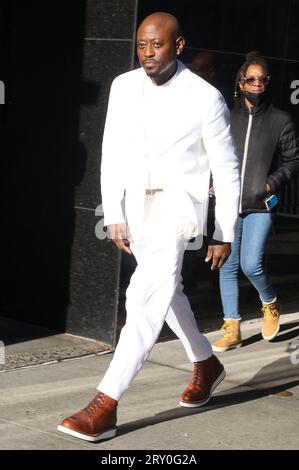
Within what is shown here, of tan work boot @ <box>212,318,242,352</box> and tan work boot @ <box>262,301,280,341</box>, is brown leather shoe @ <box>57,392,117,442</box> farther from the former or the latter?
tan work boot @ <box>262,301,280,341</box>

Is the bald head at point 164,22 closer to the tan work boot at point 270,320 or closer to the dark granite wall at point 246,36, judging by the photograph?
the dark granite wall at point 246,36

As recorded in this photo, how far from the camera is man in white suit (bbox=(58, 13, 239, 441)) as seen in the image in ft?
17.1

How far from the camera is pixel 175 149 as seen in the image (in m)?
5.29

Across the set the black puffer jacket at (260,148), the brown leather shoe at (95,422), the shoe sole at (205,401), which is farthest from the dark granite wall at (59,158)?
the brown leather shoe at (95,422)

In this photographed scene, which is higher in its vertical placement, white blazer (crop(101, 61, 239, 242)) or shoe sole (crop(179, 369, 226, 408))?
white blazer (crop(101, 61, 239, 242))

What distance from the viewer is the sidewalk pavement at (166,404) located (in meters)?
5.19

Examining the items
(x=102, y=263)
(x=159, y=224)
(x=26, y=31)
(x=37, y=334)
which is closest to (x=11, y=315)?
(x=37, y=334)

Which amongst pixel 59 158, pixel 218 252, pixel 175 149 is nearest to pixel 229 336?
pixel 59 158

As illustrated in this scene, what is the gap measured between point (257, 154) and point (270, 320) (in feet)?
3.64

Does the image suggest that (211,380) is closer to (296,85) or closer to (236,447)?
(236,447)

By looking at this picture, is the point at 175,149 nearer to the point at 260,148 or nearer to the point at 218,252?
the point at 218,252

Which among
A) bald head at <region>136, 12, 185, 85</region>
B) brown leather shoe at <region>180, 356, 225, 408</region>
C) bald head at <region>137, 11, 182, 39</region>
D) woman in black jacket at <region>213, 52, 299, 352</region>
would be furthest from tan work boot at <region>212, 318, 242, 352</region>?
bald head at <region>137, 11, 182, 39</region>

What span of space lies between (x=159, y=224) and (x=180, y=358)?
5.80ft

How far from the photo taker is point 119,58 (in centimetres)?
678
